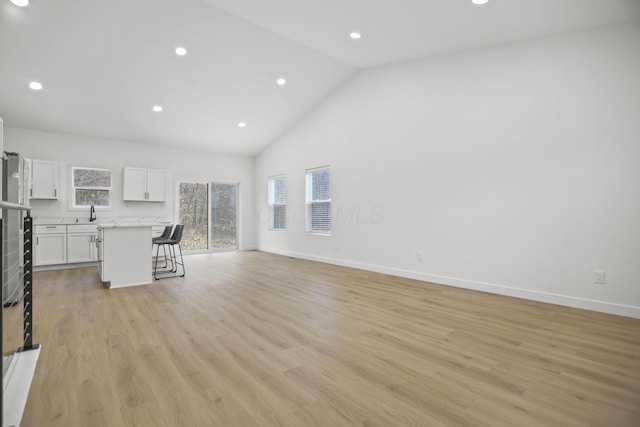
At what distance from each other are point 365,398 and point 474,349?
1093 mm

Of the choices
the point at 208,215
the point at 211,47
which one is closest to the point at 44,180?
the point at 208,215

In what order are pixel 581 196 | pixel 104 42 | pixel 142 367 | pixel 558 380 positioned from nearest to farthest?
pixel 558 380 < pixel 142 367 < pixel 581 196 < pixel 104 42

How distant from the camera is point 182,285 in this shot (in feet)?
14.8

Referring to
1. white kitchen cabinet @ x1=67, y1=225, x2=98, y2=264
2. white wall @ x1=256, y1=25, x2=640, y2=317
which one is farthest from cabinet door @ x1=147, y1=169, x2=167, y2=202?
white wall @ x1=256, y1=25, x2=640, y2=317

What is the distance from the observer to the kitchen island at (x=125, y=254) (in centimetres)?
435

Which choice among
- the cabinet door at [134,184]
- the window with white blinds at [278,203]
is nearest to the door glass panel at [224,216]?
the window with white blinds at [278,203]

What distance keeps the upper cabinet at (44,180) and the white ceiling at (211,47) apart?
2.33ft

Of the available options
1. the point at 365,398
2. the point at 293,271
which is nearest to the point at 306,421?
the point at 365,398

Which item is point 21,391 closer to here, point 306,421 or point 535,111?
point 306,421

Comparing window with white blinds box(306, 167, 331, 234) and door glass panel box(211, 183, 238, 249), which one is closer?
window with white blinds box(306, 167, 331, 234)

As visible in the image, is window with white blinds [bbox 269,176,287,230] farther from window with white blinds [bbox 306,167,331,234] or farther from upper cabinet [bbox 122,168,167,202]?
upper cabinet [bbox 122,168,167,202]

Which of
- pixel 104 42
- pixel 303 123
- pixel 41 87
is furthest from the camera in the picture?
pixel 303 123

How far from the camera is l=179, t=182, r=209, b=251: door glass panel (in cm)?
761

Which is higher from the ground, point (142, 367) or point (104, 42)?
point (104, 42)
